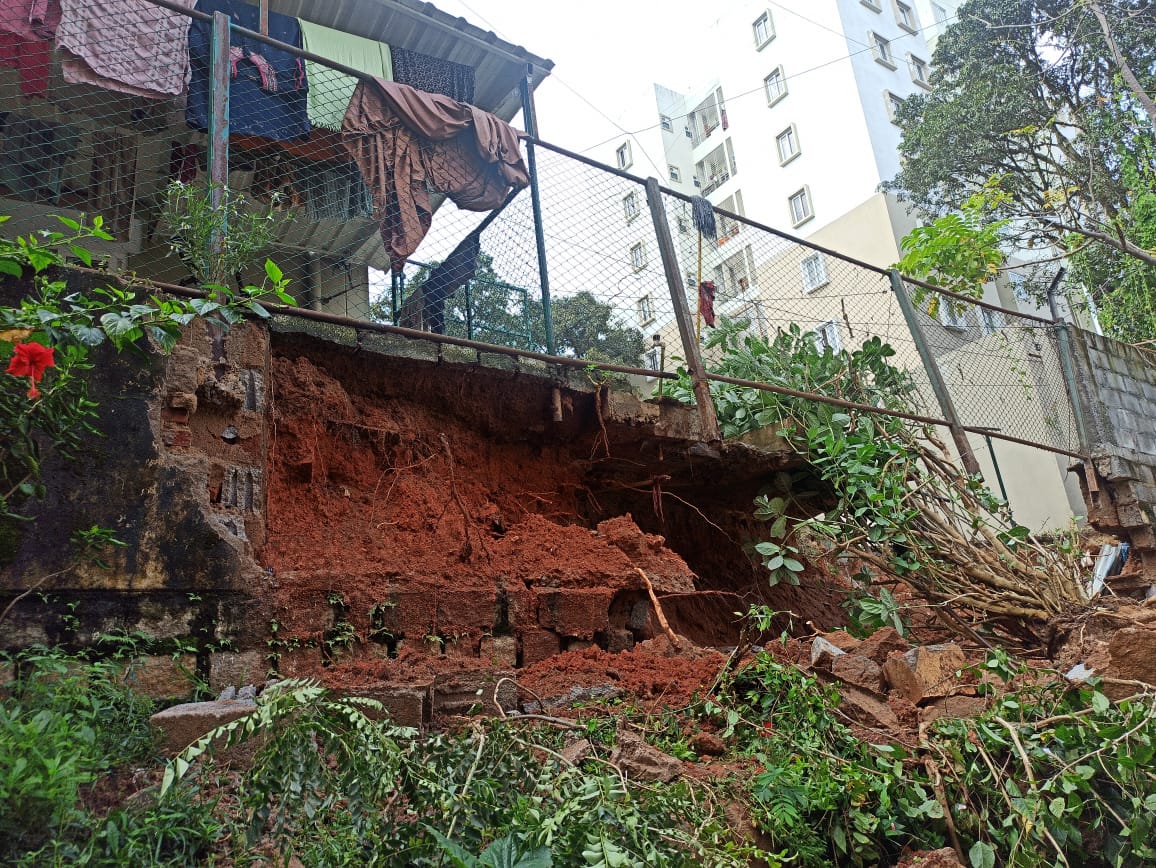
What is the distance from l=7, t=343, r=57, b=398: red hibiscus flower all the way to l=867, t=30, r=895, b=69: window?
21.8m

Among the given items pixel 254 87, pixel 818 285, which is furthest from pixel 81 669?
pixel 818 285

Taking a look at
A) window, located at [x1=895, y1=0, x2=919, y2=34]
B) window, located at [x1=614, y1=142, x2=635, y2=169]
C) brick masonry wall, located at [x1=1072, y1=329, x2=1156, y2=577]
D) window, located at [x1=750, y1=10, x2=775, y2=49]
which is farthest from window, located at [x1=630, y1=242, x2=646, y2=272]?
window, located at [x1=895, y1=0, x2=919, y2=34]

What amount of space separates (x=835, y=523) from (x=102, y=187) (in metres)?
5.90

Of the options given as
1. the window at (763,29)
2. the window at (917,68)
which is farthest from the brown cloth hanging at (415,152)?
the window at (763,29)

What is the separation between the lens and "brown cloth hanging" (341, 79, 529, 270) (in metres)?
4.81

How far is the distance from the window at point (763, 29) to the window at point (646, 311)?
20653mm

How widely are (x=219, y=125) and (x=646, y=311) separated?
2685 mm

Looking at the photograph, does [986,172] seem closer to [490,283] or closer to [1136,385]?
[1136,385]

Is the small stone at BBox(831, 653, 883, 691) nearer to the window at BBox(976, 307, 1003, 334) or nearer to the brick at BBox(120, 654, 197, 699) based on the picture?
the brick at BBox(120, 654, 197, 699)

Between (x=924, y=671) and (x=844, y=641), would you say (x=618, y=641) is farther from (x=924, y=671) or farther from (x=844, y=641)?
(x=924, y=671)

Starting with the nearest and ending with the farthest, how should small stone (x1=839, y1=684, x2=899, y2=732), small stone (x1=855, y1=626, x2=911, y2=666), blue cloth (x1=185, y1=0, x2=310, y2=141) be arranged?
small stone (x1=839, y1=684, x2=899, y2=732) → small stone (x1=855, y1=626, x2=911, y2=666) → blue cloth (x1=185, y1=0, x2=310, y2=141)

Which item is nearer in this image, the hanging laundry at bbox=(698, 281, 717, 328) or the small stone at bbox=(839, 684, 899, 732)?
the small stone at bbox=(839, 684, 899, 732)

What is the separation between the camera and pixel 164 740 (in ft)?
8.23

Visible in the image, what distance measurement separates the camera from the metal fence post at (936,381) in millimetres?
5852
